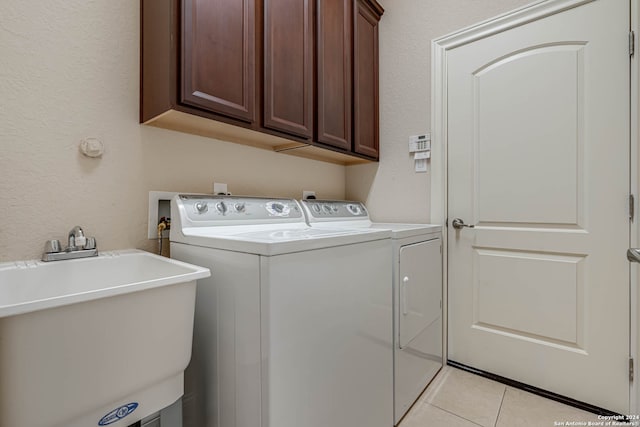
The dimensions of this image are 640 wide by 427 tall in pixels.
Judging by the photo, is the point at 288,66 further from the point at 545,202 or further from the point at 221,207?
the point at 545,202

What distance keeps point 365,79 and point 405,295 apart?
149 centimetres

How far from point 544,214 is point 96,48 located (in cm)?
228

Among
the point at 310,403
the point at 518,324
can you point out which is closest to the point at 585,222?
the point at 518,324

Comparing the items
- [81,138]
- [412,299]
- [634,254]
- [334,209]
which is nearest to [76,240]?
→ [81,138]

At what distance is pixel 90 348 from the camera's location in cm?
68

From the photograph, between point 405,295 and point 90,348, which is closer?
point 90,348

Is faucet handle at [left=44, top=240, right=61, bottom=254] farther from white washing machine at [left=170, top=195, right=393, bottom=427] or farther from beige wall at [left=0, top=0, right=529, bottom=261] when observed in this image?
white washing machine at [left=170, top=195, right=393, bottom=427]

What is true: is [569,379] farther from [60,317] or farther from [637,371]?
[60,317]

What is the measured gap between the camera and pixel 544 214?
5.26ft

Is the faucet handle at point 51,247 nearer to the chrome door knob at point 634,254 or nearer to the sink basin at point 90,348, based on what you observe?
the sink basin at point 90,348

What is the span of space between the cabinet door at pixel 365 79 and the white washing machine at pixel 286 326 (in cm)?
98

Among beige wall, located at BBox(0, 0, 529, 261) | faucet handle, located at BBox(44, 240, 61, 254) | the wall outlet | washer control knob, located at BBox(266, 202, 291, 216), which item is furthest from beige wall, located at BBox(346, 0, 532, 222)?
faucet handle, located at BBox(44, 240, 61, 254)

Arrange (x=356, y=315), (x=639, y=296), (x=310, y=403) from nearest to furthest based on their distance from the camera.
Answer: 1. (x=310, y=403)
2. (x=356, y=315)
3. (x=639, y=296)

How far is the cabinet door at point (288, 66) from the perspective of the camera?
1.37 metres
